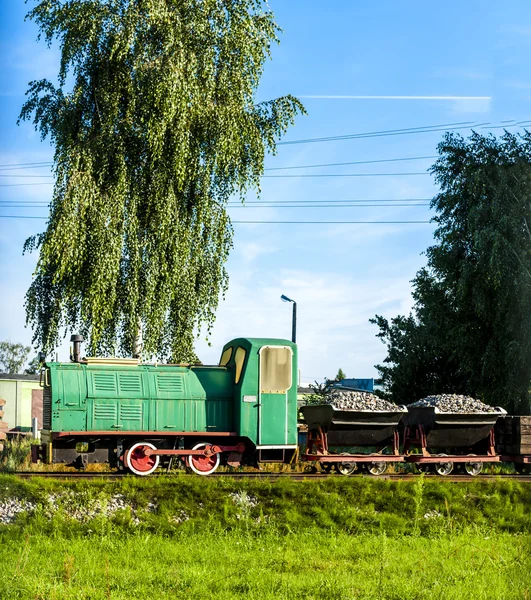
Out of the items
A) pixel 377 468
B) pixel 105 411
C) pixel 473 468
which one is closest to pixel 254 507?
pixel 105 411

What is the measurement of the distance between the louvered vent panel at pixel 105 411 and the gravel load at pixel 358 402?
4697mm

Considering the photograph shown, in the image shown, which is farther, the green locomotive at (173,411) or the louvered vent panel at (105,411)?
the louvered vent panel at (105,411)

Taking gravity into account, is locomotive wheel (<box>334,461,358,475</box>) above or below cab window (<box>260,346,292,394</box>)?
below

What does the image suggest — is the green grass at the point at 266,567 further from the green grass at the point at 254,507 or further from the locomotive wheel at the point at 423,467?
the locomotive wheel at the point at 423,467

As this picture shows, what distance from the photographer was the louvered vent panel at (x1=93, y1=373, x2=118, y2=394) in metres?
15.7

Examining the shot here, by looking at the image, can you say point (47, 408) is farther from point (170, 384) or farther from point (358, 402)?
point (358, 402)

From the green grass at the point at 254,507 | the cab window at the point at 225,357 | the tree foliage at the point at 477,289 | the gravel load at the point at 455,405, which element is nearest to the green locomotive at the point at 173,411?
the cab window at the point at 225,357

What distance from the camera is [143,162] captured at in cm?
2255

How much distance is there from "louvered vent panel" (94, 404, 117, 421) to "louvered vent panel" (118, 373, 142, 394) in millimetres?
424

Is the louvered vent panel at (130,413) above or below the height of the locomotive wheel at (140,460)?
above

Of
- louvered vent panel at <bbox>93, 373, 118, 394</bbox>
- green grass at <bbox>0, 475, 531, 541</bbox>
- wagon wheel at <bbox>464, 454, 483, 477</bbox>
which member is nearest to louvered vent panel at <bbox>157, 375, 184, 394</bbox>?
louvered vent panel at <bbox>93, 373, 118, 394</bbox>

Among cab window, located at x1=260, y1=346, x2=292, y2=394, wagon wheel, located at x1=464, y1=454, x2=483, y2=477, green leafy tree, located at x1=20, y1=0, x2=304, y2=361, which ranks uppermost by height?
green leafy tree, located at x1=20, y1=0, x2=304, y2=361

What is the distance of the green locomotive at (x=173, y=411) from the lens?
15438mm

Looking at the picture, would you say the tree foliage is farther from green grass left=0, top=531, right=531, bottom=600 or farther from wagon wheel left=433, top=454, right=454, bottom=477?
green grass left=0, top=531, right=531, bottom=600
